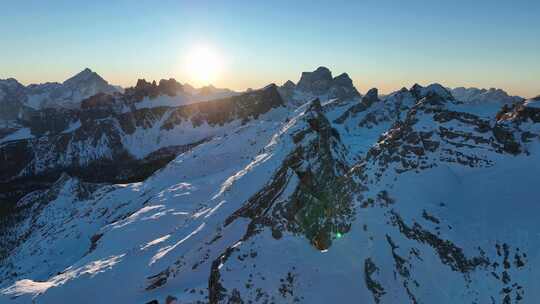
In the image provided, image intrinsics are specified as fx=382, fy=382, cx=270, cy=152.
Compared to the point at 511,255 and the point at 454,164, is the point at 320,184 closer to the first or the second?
the point at 454,164

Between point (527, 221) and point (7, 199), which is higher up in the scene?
point (527, 221)

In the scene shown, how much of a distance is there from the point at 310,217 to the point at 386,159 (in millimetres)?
8878

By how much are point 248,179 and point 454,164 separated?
29.8 metres

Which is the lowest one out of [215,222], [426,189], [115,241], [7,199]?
[7,199]

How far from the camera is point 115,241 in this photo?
63.5m

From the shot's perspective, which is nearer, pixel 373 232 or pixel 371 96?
pixel 373 232

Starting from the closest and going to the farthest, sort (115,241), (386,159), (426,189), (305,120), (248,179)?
(426,189) → (386,159) → (248,179) → (115,241) → (305,120)

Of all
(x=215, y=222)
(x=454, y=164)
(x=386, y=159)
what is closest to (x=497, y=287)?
(x=454, y=164)

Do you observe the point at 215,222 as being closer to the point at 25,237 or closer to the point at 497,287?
the point at 497,287

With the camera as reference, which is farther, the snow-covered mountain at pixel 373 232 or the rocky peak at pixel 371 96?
the rocky peak at pixel 371 96

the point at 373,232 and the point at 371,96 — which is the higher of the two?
the point at 371,96

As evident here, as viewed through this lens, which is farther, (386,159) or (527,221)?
(386,159)

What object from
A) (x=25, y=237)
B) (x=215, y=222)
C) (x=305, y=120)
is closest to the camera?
(x=215, y=222)

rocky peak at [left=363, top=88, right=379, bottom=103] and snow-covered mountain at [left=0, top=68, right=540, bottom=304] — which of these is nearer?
snow-covered mountain at [left=0, top=68, right=540, bottom=304]
